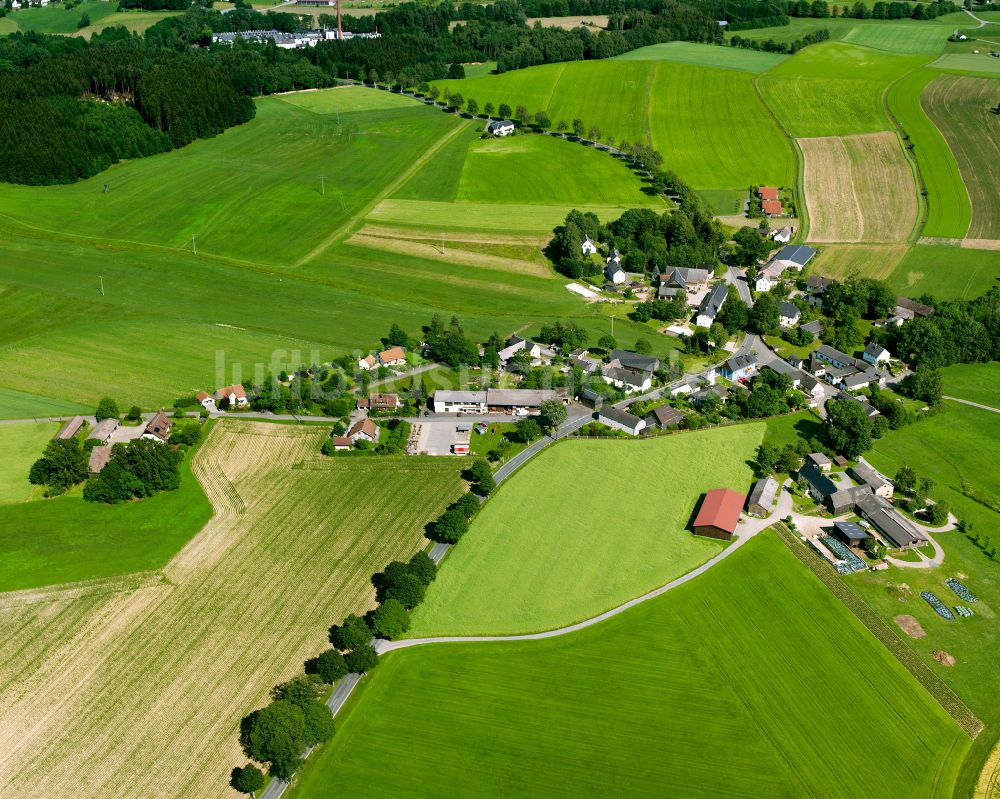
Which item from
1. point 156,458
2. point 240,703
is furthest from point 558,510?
point 156,458

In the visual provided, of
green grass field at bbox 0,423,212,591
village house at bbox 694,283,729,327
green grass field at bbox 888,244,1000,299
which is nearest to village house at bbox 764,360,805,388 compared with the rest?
village house at bbox 694,283,729,327

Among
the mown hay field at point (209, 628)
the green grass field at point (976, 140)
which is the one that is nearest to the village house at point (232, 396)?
the mown hay field at point (209, 628)

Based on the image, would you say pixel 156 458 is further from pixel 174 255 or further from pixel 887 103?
pixel 887 103

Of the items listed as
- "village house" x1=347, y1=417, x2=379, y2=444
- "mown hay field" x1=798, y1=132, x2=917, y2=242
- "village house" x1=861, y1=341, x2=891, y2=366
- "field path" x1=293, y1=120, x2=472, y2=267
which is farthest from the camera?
"mown hay field" x1=798, y1=132, x2=917, y2=242

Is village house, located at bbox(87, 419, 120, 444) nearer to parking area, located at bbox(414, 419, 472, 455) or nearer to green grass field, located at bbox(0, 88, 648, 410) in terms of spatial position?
green grass field, located at bbox(0, 88, 648, 410)

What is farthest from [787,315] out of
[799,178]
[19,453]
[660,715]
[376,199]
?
[19,453]
